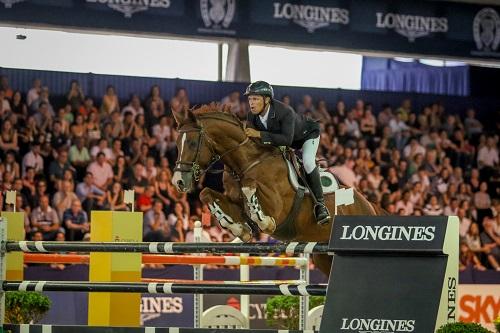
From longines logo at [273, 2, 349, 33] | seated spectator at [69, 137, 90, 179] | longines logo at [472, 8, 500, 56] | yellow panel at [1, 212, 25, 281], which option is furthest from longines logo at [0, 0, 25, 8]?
longines logo at [472, 8, 500, 56]

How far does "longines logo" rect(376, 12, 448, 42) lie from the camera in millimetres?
Result: 18094

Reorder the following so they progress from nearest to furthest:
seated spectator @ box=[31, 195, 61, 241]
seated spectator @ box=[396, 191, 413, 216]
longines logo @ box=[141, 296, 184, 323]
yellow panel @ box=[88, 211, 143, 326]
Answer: yellow panel @ box=[88, 211, 143, 326], longines logo @ box=[141, 296, 184, 323], seated spectator @ box=[31, 195, 61, 241], seated spectator @ box=[396, 191, 413, 216]

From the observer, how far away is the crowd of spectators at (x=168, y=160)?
563 inches

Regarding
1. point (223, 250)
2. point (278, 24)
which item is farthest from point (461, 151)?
point (223, 250)

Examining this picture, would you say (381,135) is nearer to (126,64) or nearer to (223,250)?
(126,64)

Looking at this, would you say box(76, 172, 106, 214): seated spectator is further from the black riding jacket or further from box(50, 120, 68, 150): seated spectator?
the black riding jacket

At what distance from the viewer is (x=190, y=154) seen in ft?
27.6

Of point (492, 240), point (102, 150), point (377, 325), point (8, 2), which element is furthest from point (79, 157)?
point (377, 325)

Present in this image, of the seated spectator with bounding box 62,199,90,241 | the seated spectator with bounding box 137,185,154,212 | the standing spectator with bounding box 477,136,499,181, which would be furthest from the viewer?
the standing spectator with bounding box 477,136,499,181

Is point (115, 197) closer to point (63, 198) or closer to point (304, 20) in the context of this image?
point (63, 198)

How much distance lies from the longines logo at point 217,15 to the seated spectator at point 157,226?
11.1 ft

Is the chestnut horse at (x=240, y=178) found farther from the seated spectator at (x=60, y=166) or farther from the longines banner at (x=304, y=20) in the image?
the longines banner at (x=304, y=20)

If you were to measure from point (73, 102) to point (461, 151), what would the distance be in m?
7.38

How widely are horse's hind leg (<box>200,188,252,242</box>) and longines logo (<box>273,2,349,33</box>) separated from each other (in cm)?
912
